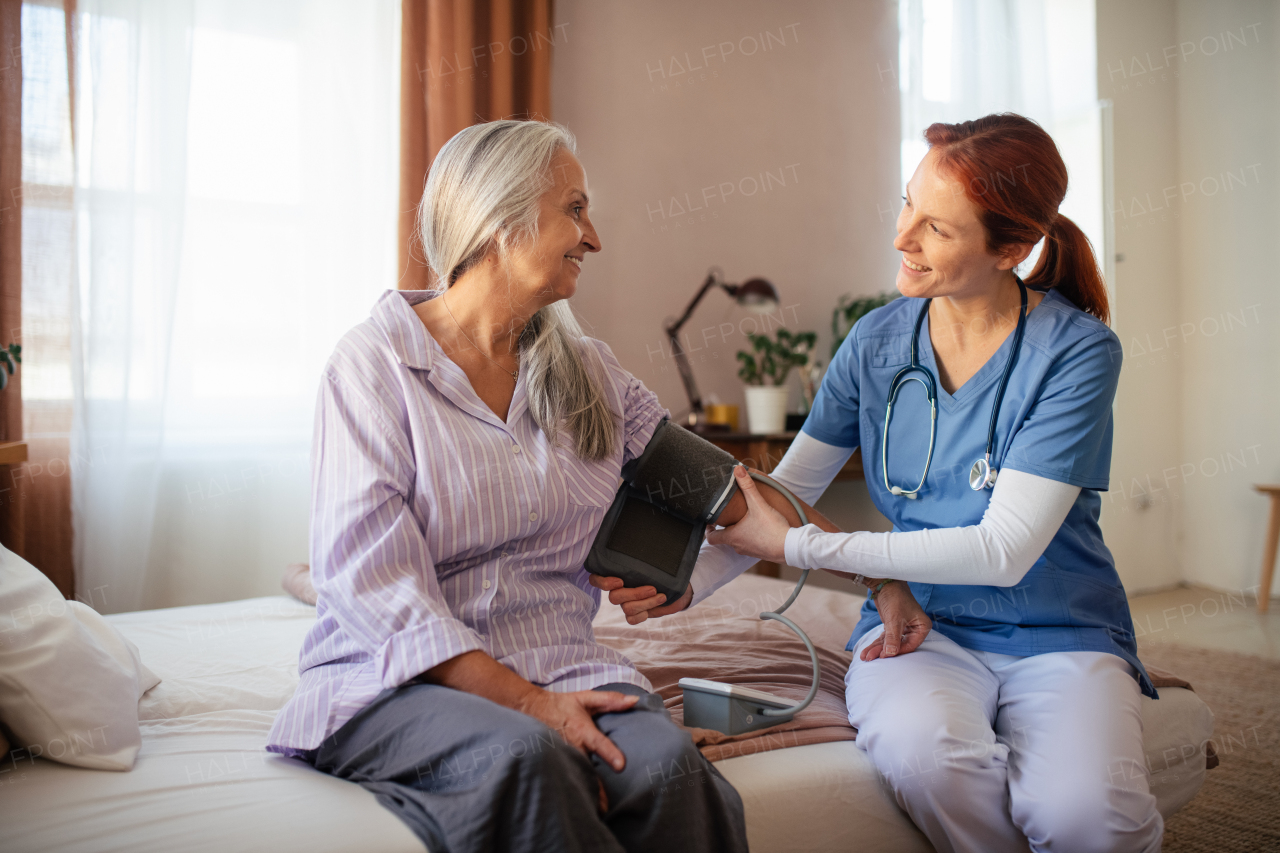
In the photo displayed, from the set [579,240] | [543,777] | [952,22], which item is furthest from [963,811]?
[952,22]

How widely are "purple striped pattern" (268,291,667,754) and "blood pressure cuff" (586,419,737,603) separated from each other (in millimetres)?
40

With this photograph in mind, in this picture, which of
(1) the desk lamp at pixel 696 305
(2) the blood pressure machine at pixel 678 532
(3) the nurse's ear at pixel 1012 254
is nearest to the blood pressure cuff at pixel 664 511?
(2) the blood pressure machine at pixel 678 532

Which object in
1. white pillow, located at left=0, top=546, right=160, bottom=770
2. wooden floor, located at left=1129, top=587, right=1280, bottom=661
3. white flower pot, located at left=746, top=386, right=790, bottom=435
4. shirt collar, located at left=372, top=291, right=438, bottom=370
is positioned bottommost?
wooden floor, located at left=1129, top=587, right=1280, bottom=661

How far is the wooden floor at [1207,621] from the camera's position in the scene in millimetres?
3246

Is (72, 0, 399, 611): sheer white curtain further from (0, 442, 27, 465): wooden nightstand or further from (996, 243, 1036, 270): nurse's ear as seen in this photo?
(996, 243, 1036, 270): nurse's ear

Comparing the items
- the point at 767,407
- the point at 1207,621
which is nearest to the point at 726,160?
the point at 767,407

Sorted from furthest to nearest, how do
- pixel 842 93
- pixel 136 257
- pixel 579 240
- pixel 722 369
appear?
pixel 842 93 → pixel 722 369 → pixel 136 257 → pixel 579 240

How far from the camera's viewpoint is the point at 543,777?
0.85 metres

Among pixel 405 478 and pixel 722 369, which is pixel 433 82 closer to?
pixel 722 369

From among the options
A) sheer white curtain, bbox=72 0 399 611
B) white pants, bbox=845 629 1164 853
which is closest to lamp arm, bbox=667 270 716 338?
sheer white curtain, bbox=72 0 399 611

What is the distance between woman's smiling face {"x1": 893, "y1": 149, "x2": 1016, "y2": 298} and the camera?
1359mm

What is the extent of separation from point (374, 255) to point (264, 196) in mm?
358

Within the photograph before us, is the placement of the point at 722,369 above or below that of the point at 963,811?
above

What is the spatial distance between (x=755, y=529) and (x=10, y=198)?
7.09ft
